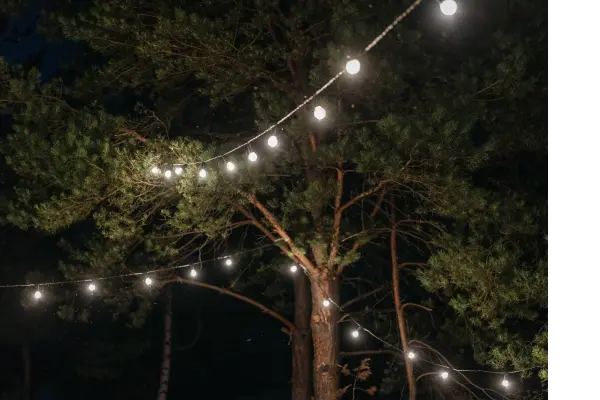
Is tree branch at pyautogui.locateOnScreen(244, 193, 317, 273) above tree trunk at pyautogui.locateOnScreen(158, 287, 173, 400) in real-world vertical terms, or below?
below

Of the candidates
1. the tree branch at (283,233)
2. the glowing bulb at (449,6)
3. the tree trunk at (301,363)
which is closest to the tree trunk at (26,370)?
the tree trunk at (301,363)

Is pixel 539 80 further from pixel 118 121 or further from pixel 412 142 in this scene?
pixel 118 121

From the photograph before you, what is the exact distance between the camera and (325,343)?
20.9 feet

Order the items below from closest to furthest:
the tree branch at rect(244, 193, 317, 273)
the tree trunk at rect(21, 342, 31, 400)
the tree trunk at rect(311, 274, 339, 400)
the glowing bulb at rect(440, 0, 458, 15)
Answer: the glowing bulb at rect(440, 0, 458, 15) < the tree branch at rect(244, 193, 317, 273) < the tree trunk at rect(311, 274, 339, 400) < the tree trunk at rect(21, 342, 31, 400)

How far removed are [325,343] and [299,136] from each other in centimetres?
203

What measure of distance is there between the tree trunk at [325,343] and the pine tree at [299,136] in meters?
0.01

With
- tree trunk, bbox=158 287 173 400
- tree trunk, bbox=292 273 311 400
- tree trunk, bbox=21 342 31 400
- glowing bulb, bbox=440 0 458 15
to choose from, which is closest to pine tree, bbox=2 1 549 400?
tree trunk, bbox=292 273 311 400

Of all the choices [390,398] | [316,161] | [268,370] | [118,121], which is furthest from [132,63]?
[268,370]

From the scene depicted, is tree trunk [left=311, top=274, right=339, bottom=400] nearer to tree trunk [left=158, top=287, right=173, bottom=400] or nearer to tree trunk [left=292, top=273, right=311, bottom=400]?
tree trunk [left=292, top=273, right=311, bottom=400]

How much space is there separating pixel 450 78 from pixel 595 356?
16.9 feet

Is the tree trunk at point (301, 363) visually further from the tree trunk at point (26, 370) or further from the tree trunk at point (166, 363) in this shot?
the tree trunk at point (26, 370)

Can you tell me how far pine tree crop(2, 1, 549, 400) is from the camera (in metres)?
5.21

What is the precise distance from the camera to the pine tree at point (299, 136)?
17.1ft

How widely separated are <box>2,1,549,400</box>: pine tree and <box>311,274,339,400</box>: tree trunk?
15mm
